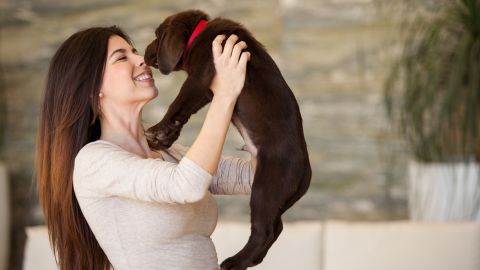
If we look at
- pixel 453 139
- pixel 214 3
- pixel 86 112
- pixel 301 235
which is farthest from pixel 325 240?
pixel 214 3

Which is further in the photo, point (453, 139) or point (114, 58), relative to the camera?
point (453, 139)

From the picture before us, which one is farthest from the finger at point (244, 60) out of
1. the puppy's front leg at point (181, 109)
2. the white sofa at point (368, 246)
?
the white sofa at point (368, 246)

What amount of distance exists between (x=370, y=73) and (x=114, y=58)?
2.21 m

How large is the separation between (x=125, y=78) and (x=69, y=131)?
0.68ft

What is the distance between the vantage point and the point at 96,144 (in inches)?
63.2

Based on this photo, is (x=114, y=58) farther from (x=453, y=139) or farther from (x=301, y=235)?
(x=453, y=139)

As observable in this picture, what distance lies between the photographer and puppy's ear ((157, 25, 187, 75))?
1382mm

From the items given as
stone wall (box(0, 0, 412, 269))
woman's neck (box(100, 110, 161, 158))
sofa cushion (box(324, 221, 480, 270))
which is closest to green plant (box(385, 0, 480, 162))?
stone wall (box(0, 0, 412, 269))

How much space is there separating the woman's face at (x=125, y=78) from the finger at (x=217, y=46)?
0.31 m

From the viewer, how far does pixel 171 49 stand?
4.55 feet

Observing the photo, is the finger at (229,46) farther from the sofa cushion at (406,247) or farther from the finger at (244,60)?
the sofa cushion at (406,247)

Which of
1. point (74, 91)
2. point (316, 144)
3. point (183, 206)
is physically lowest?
point (316, 144)

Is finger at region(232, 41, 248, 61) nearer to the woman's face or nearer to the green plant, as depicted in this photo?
the woman's face

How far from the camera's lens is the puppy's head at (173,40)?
1385 mm
